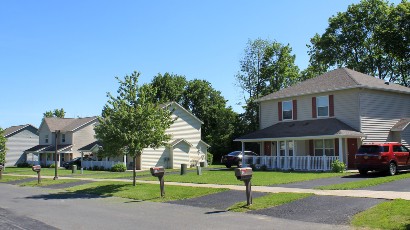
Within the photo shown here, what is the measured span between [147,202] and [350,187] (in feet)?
25.7

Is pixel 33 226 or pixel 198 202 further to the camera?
pixel 198 202

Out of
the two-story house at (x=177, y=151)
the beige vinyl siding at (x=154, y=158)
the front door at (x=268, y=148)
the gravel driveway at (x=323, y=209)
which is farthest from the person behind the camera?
the two-story house at (x=177, y=151)

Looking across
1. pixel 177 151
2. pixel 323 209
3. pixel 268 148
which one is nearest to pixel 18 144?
pixel 177 151

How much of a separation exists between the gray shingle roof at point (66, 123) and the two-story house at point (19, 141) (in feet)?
30.8

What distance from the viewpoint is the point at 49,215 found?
14.1 m

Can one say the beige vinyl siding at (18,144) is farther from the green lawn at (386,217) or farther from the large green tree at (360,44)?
the green lawn at (386,217)

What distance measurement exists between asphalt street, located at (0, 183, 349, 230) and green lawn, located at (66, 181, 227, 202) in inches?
39.1

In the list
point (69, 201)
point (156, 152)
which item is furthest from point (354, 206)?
point (156, 152)

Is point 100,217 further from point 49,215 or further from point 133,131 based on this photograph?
point 133,131

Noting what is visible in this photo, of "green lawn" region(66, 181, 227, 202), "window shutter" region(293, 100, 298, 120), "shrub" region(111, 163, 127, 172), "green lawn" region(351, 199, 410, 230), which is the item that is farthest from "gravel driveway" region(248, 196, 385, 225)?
"shrub" region(111, 163, 127, 172)

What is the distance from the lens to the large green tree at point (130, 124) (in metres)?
21.4

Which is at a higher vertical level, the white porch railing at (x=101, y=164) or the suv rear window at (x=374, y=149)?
the suv rear window at (x=374, y=149)

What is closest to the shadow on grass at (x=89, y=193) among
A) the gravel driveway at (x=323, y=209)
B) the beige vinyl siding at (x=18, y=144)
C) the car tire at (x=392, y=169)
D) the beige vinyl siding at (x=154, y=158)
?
the gravel driveway at (x=323, y=209)

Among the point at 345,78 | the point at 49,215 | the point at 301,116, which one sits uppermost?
the point at 345,78
